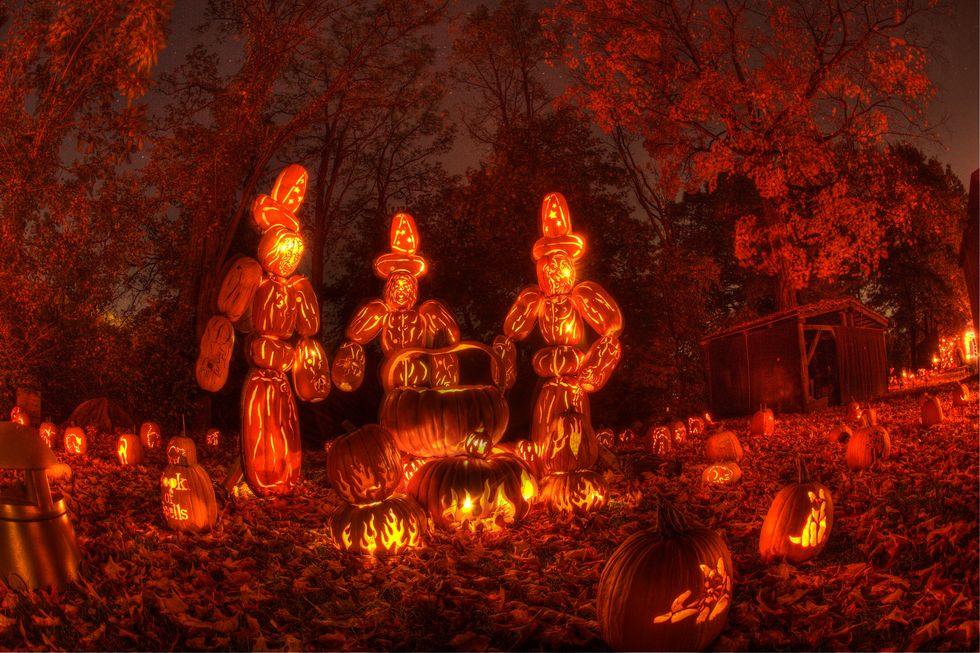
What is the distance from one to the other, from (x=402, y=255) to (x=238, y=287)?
59.5 inches

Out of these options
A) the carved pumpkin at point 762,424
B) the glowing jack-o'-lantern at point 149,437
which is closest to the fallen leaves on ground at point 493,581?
the carved pumpkin at point 762,424

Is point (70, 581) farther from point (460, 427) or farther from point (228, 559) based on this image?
point (460, 427)

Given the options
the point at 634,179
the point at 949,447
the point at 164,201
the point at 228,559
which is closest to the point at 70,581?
the point at 228,559

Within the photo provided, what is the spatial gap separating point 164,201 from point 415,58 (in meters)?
8.44

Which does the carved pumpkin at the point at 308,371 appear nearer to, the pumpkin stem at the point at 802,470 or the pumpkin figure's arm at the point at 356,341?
the pumpkin figure's arm at the point at 356,341

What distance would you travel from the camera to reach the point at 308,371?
6.79 metres

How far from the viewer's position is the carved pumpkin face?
5.51 m

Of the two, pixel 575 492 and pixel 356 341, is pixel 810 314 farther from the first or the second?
pixel 356 341

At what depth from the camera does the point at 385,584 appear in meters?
4.23

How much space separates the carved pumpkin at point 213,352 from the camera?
20.5ft

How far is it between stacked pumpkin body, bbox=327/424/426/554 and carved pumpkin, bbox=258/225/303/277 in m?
2.14

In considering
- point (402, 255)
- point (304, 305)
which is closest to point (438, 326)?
point (402, 255)

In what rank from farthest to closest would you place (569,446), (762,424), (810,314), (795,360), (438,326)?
(810,314), (795,360), (762,424), (438,326), (569,446)

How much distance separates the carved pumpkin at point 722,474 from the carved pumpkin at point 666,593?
11.1 feet
